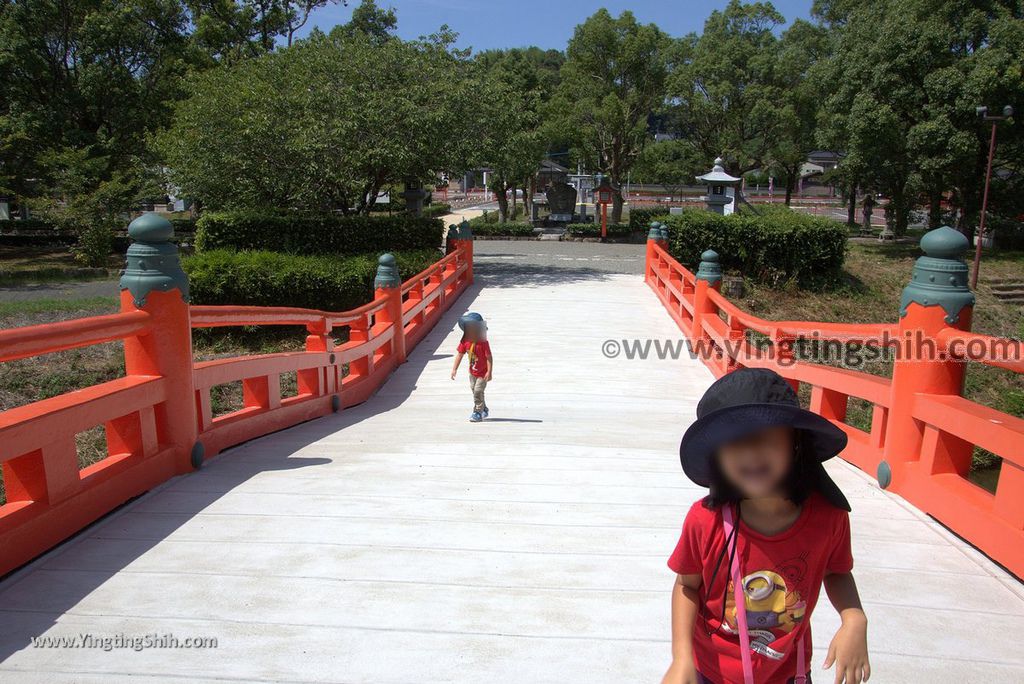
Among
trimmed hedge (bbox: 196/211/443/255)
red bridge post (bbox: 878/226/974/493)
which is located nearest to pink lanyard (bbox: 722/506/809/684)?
red bridge post (bbox: 878/226/974/493)

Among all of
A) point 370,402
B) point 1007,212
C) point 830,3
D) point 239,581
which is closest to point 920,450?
point 239,581

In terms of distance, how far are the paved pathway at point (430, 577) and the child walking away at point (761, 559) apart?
66cm

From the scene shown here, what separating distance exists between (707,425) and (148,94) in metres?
29.8

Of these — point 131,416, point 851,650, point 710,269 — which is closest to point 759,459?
point 851,650

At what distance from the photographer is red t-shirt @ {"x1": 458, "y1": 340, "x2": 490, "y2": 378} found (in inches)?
255

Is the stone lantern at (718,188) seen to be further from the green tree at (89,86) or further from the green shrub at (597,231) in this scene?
the green tree at (89,86)

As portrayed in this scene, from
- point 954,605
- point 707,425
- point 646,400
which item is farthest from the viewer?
point 646,400

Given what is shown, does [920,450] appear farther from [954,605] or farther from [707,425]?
[707,425]

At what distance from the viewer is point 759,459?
1753 millimetres

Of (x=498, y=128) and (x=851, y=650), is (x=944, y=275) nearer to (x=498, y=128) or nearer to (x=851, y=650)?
(x=851, y=650)

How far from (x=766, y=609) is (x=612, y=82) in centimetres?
3226

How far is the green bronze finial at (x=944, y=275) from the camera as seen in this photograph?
3859 mm

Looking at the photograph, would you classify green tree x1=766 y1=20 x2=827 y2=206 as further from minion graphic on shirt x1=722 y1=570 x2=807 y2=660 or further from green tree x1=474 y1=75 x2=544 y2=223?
minion graphic on shirt x1=722 y1=570 x2=807 y2=660

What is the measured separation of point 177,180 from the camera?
17.5 metres
